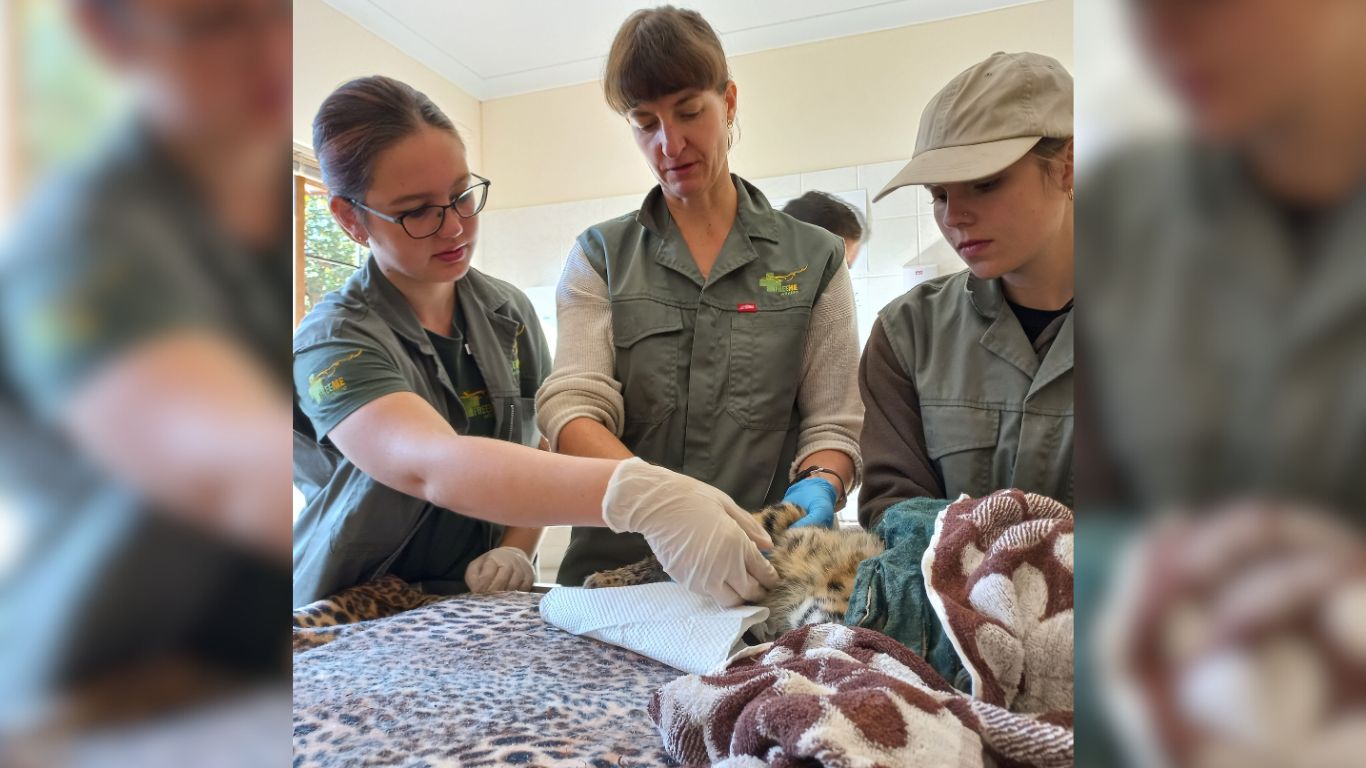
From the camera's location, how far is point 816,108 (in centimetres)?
279

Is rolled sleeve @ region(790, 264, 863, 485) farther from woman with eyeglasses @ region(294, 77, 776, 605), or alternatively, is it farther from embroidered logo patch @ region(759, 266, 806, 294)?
woman with eyeglasses @ region(294, 77, 776, 605)

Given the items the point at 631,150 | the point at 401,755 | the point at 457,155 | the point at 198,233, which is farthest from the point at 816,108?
the point at 198,233

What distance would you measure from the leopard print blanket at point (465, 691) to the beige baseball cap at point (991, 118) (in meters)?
0.55

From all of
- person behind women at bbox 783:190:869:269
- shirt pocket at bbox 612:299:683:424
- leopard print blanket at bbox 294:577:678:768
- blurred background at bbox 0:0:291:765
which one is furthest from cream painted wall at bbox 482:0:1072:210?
blurred background at bbox 0:0:291:765

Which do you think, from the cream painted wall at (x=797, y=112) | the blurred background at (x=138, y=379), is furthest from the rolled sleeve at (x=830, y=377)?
the cream painted wall at (x=797, y=112)

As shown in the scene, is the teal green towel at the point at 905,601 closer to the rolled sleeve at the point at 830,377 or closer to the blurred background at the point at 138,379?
the rolled sleeve at the point at 830,377

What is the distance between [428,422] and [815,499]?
46 centimetres

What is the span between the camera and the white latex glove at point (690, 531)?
76cm

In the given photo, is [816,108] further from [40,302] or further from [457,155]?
[40,302]

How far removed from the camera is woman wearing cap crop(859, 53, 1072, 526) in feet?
2.49

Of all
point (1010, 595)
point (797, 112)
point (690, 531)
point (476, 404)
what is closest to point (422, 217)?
point (476, 404)

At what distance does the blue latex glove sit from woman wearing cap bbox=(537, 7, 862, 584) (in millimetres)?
54

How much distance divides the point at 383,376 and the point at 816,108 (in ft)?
7.48

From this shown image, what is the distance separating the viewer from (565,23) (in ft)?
8.81
